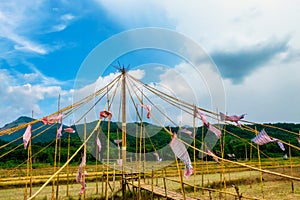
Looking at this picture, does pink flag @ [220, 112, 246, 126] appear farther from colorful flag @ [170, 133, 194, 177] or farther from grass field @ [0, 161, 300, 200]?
colorful flag @ [170, 133, 194, 177]

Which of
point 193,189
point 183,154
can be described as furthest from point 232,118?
point 193,189

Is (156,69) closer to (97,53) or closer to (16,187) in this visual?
(97,53)

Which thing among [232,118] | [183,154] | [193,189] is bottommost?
[193,189]

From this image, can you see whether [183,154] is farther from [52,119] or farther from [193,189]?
[193,189]

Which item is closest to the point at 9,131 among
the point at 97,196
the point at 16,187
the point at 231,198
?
the point at 97,196

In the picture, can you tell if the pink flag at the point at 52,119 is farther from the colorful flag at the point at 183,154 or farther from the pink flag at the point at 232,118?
the pink flag at the point at 232,118

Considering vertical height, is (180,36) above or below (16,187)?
above

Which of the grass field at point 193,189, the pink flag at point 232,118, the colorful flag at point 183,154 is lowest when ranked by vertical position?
the grass field at point 193,189

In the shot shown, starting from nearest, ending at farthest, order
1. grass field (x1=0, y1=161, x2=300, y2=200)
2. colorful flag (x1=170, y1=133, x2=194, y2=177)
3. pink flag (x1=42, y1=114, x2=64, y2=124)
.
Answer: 1. colorful flag (x1=170, y1=133, x2=194, y2=177)
2. pink flag (x1=42, y1=114, x2=64, y2=124)
3. grass field (x1=0, y1=161, x2=300, y2=200)

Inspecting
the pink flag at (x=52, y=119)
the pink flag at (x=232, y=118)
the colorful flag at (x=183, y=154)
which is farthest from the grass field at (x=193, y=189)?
the colorful flag at (x=183, y=154)

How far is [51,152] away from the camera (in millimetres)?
35062

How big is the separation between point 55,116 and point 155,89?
3222mm

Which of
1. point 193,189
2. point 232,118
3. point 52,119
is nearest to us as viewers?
point 52,119

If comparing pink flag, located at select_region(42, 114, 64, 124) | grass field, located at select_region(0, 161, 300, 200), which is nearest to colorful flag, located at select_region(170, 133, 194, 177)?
grass field, located at select_region(0, 161, 300, 200)
